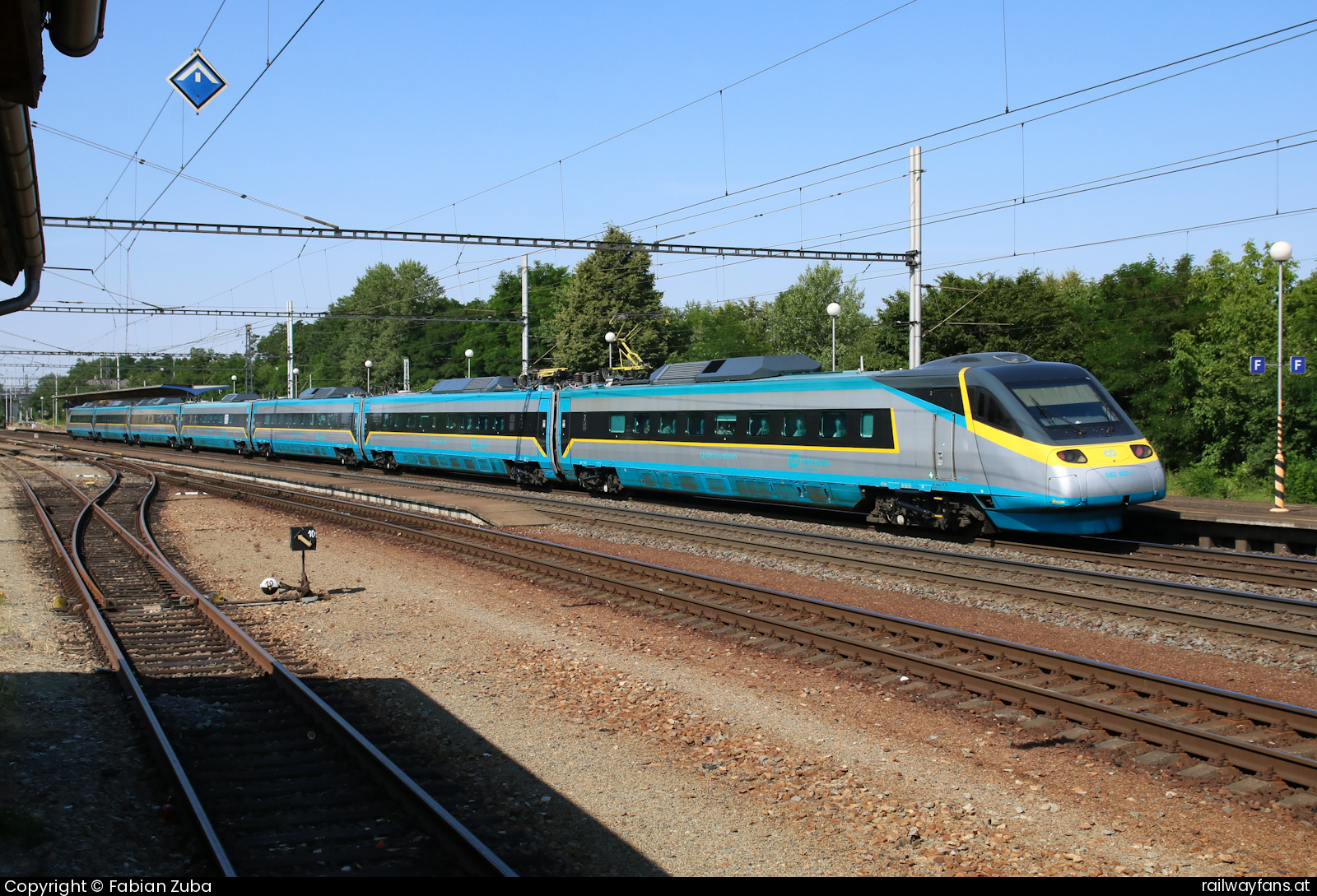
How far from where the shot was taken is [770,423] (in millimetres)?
20672

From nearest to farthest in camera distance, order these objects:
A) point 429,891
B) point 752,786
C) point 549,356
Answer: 1. point 429,891
2. point 752,786
3. point 549,356

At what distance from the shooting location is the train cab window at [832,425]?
1877 cm

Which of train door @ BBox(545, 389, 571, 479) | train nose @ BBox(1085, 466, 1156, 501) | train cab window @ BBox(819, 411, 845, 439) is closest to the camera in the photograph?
train nose @ BBox(1085, 466, 1156, 501)

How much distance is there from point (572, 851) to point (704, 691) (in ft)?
10.9

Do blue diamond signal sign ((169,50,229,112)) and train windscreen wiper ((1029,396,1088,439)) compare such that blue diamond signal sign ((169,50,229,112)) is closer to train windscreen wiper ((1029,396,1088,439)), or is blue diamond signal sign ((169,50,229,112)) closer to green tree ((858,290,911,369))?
train windscreen wiper ((1029,396,1088,439))

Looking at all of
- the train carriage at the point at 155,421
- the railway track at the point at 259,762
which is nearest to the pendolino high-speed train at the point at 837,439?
the railway track at the point at 259,762

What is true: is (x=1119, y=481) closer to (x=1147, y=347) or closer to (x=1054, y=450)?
(x=1054, y=450)

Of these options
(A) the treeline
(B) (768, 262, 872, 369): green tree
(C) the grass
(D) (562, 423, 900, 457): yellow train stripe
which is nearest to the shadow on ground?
(D) (562, 423, 900, 457): yellow train stripe

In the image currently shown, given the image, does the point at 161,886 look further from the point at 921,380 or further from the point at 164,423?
the point at 164,423

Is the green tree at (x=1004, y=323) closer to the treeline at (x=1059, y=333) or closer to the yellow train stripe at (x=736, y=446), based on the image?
the treeline at (x=1059, y=333)

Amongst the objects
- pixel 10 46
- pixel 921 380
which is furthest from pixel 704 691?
pixel 921 380

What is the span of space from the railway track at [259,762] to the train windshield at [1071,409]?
1152 centimetres

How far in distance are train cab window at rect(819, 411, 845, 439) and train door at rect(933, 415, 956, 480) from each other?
91.1 inches

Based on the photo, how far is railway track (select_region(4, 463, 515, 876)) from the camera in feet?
18.2
